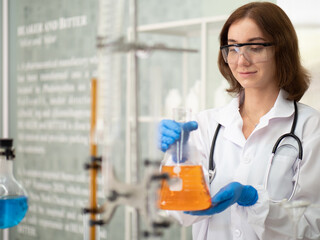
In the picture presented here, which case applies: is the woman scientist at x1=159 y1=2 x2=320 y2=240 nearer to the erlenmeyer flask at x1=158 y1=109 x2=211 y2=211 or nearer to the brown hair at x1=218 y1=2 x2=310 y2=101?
the brown hair at x1=218 y1=2 x2=310 y2=101

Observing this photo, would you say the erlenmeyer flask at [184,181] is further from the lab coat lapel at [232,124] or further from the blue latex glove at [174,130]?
the lab coat lapel at [232,124]

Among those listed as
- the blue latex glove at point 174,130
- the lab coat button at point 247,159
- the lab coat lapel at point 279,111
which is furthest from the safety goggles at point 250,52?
the blue latex glove at point 174,130

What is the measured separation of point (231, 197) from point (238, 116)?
437mm

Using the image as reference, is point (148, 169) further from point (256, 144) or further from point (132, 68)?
point (256, 144)

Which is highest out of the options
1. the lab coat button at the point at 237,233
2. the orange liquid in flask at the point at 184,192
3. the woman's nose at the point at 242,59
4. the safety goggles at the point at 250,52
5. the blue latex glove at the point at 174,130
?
the safety goggles at the point at 250,52

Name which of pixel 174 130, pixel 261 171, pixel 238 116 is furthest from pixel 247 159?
pixel 174 130

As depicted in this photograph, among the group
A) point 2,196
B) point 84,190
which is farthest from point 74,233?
point 2,196

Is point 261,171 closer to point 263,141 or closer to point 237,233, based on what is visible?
point 263,141

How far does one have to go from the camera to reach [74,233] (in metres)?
3.42

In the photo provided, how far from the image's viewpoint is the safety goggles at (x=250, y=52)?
152 centimetres

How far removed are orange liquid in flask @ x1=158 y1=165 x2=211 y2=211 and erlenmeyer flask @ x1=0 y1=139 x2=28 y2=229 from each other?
463 millimetres

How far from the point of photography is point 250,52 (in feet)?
5.03

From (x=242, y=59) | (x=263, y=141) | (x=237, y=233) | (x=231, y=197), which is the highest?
(x=242, y=59)

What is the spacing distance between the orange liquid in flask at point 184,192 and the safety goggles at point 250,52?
538mm
